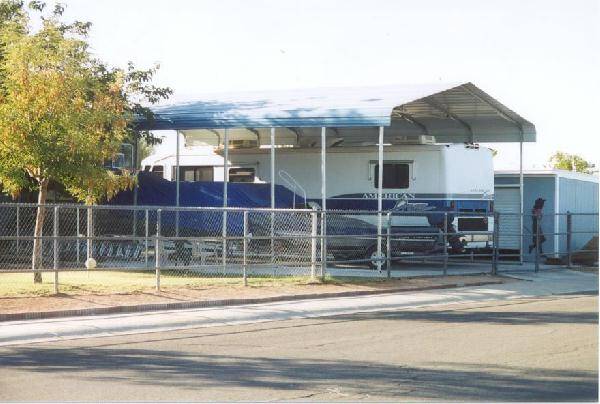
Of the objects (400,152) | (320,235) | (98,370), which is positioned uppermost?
(400,152)

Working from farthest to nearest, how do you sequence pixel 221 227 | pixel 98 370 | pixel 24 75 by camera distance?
pixel 221 227
pixel 24 75
pixel 98 370

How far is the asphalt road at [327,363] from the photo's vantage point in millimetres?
8812

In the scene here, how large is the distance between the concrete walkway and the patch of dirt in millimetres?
589

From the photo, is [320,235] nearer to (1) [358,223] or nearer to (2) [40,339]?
(1) [358,223]

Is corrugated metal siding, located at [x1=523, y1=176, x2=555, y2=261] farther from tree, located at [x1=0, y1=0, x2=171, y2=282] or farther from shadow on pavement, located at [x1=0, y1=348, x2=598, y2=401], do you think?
shadow on pavement, located at [x1=0, y1=348, x2=598, y2=401]

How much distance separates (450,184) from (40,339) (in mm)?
14491

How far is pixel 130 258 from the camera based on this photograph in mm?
18531

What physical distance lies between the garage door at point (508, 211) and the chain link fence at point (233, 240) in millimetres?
799

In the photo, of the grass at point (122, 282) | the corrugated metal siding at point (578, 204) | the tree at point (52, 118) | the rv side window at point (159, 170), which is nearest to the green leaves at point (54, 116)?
the tree at point (52, 118)

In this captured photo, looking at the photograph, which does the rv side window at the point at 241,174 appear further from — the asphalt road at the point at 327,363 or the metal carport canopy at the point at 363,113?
the asphalt road at the point at 327,363

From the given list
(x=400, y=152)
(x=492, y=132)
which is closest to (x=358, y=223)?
(x=400, y=152)

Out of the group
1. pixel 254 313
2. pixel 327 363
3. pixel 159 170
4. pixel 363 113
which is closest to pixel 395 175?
pixel 363 113

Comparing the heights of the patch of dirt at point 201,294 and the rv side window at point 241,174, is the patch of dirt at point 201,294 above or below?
below

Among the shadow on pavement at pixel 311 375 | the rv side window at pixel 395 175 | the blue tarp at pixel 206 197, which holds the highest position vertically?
the rv side window at pixel 395 175
